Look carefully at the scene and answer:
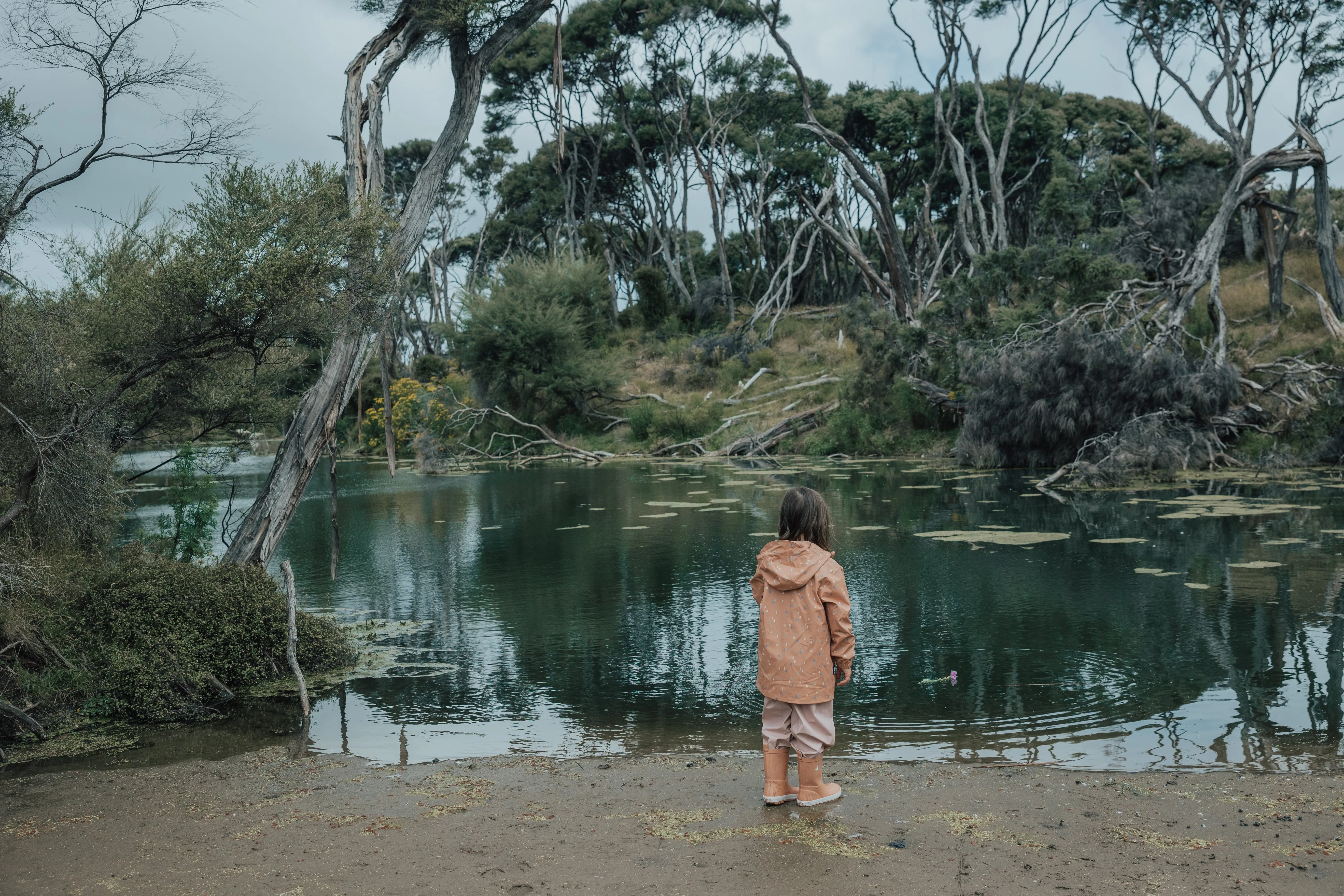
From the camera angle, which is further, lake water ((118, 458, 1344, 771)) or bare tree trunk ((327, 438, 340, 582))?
bare tree trunk ((327, 438, 340, 582))

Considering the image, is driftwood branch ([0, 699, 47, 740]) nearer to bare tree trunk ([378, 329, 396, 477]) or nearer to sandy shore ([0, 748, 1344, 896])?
sandy shore ([0, 748, 1344, 896])

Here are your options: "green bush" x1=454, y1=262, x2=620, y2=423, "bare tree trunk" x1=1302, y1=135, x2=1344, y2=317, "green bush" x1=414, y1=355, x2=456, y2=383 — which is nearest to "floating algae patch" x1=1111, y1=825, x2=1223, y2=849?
"bare tree trunk" x1=1302, y1=135, x2=1344, y2=317

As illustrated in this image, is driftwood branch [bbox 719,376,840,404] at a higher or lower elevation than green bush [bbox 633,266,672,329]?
lower

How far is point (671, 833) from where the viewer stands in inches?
143

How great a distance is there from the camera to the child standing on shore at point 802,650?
399 centimetres

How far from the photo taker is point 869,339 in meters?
23.5

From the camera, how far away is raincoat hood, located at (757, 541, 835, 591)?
403cm

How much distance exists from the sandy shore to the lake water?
638mm

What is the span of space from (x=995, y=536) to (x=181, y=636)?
28.2 feet

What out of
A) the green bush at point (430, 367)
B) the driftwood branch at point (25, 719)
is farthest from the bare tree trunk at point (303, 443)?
the green bush at point (430, 367)

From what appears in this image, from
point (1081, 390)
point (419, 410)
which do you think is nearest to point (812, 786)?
point (1081, 390)

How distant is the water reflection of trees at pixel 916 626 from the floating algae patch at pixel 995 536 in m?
0.25

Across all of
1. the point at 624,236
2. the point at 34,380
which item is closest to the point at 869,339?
the point at 34,380

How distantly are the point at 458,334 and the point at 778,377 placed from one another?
10.4m
